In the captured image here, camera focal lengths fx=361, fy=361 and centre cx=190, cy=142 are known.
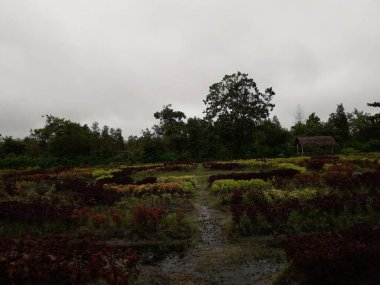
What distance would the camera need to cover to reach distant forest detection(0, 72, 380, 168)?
4197 centimetres

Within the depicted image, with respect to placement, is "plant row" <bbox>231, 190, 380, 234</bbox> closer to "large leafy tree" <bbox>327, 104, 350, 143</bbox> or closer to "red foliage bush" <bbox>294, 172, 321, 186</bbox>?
"red foliage bush" <bbox>294, 172, 321, 186</bbox>

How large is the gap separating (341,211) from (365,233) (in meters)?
3.79

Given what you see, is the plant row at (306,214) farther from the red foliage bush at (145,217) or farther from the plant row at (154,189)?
the plant row at (154,189)

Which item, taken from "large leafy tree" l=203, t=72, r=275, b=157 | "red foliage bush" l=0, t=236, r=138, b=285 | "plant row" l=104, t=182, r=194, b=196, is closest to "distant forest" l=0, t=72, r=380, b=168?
"large leafy tree" l=203, t=72, r=275, b=157

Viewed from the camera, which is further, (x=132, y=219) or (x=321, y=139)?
(x=321, y=139)

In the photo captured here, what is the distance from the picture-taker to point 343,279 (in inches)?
212

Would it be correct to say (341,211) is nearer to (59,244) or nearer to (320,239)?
(320,239)

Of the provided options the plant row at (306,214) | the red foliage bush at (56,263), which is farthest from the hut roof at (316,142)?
the red foliage bush at (56,263)

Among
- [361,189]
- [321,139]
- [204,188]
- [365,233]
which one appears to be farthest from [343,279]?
[321,139]

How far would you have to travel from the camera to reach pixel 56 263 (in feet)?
18.3

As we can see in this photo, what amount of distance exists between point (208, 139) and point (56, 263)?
38759mm

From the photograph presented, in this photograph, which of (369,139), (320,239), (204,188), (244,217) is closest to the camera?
(320,239)

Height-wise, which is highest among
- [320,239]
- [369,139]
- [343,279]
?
[369,139]

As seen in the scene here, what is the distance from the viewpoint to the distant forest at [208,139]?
41969mm
